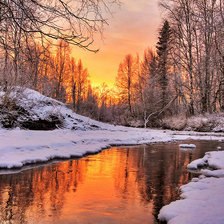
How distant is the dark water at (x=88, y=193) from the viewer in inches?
120

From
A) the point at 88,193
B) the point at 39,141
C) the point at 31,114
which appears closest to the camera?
the point at 88,193

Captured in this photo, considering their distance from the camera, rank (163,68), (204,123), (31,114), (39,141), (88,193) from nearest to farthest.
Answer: (88,193)
(39,141)
(31,114)
(204,123)
(163,68)

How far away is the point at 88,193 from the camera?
400 cm

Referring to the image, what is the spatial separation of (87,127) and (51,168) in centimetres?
1045

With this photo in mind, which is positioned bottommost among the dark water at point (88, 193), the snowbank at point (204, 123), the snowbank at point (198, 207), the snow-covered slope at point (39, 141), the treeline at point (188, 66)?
the dark water at point (88, 193)

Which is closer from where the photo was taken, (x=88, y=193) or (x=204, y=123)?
(x=88, y=193)

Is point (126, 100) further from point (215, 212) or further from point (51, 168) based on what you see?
point (215, 212)

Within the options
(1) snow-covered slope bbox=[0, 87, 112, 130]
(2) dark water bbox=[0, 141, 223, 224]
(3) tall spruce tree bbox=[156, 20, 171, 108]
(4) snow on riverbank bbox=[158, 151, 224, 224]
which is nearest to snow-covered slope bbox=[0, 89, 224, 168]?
(1) snow-covered slope bbox=[0, 87, 112, 130]

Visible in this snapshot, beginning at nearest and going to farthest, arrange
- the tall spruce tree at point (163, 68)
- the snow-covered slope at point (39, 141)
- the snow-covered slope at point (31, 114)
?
the snow-covered slope at point (39, 141) < the snow-covered slope at point (31, 114) < the tall spruce tree at point (163, 68)

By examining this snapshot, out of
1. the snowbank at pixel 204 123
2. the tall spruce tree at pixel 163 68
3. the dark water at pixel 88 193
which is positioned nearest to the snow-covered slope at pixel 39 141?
the dark water at pixel 88 193

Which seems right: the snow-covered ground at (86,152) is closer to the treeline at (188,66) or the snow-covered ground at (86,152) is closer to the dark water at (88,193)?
the dark water at (88,193)

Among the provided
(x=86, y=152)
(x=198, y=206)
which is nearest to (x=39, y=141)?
(x=86, y=152)

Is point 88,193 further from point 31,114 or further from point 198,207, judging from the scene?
point 31,114

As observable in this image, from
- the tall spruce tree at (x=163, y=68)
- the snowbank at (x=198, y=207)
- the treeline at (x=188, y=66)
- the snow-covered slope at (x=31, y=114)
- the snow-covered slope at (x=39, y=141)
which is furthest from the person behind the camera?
the tall spruce tree at (x=163, y=68)
